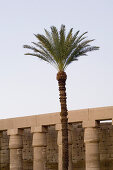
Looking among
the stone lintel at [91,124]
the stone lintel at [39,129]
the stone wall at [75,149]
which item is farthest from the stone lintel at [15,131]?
the stone lintel at [91,124]

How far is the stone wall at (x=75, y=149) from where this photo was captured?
3584cm

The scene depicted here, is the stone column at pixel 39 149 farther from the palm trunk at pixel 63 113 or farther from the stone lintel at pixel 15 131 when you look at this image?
the palm trunk at pixel 63 113

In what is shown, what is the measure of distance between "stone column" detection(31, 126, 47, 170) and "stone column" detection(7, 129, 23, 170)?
1.83m

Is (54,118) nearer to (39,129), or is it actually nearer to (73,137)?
(39,129)

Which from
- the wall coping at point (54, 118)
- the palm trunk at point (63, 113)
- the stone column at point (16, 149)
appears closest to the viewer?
the palm trunk at point (63, 113)

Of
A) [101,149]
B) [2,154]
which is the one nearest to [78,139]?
[101,149]

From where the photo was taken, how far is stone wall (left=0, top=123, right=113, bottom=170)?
35.8m

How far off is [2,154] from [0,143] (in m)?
1.58

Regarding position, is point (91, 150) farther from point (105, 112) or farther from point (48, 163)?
point (48, 163)

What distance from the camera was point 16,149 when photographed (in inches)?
1457

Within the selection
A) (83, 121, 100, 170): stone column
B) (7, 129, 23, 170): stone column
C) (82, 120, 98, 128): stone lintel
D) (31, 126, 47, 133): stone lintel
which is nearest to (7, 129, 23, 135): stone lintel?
(7, 129, 23, 170): stone column

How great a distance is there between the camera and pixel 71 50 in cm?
2930

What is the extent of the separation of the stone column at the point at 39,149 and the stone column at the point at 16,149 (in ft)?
5.99

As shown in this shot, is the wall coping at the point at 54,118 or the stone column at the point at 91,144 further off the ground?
the wall coping at the point at 54,118
